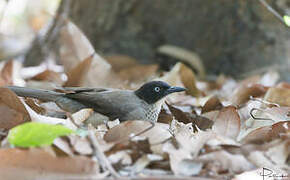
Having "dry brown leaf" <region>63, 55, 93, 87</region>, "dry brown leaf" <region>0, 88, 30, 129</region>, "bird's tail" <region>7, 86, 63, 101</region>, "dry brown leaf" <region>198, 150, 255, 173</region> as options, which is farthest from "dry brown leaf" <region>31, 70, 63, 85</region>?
"dry brown leaf" <region>198, 150, 255, 173</region>

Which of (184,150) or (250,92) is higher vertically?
(250,92)

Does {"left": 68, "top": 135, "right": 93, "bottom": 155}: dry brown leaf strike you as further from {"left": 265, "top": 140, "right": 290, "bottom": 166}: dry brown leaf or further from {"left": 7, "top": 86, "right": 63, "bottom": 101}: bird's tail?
{"left": 7, "top": 86, "right": 63, "bottom": 101}: bird's tail

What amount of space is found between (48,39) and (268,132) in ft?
15.9

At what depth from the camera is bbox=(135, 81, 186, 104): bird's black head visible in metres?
4.81

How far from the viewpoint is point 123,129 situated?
3318 millimetres

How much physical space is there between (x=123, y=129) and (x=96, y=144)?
49 cm

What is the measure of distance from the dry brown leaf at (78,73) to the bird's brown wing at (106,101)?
38.9 inches

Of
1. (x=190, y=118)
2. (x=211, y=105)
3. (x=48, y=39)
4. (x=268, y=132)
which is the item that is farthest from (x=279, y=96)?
(x=48, y=39)

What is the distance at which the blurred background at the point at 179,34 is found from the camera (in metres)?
7.38

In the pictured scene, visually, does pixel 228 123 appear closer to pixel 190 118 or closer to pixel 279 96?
pixel 190 118

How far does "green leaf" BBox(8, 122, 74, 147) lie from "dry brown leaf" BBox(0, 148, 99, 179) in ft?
0.16

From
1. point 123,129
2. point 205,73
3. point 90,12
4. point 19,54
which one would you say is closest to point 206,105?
point 123,129

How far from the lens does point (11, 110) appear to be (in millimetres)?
3629

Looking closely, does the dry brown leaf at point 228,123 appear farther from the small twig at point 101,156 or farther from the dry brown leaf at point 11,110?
the dry brown leaf at point 11,110
